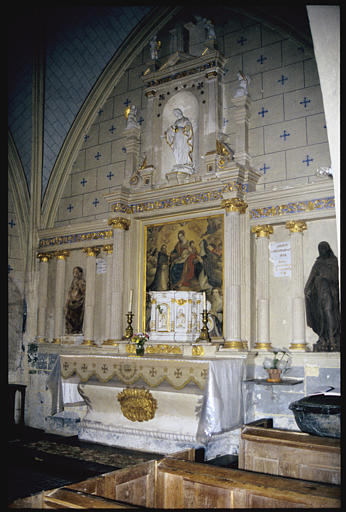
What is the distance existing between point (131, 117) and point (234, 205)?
121 inches

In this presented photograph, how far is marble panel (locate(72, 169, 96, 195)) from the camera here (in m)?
9.90

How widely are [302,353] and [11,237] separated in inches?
273

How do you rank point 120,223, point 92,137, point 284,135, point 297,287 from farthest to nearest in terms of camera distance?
point 92,137 < point 120,223 < point 284,135 < point 297,287

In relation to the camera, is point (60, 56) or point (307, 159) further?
point (60, 56)

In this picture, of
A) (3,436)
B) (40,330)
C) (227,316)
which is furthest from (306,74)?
(3,436)

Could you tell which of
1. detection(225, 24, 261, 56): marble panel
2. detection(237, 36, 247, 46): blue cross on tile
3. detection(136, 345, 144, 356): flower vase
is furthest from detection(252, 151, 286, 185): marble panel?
detection(136, 345, 144, 356): flower vase

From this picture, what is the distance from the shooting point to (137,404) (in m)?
6.56

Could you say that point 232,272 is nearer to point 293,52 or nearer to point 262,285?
point 262,285

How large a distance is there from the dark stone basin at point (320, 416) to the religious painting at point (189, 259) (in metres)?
2.91

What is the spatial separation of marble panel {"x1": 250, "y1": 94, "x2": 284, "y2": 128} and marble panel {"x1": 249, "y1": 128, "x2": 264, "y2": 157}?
0.33 feet

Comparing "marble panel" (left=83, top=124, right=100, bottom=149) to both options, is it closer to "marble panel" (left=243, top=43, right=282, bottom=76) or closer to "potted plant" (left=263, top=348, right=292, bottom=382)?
"marble panel" (left=243, top=43, right=282, bottom=76)

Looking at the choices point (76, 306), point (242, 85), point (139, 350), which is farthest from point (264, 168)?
point (76, 306)

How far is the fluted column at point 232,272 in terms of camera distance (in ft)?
23.4

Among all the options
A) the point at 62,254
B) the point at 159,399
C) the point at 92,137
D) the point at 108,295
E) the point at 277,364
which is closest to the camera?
the point at 159,399
